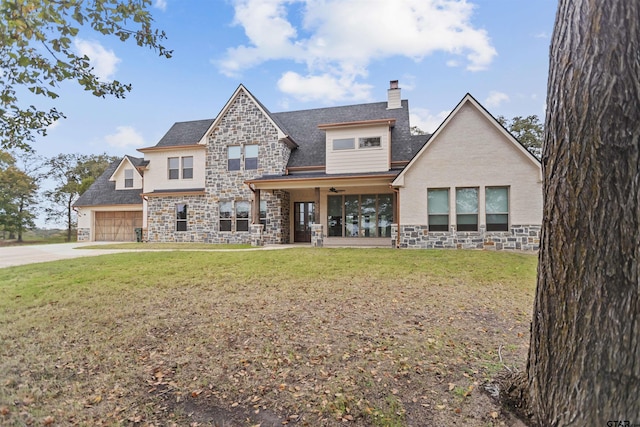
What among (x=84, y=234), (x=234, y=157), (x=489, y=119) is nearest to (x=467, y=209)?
(x=489, y=119)

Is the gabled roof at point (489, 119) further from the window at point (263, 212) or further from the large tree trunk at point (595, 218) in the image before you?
the large tree trunk at point (595, 218)

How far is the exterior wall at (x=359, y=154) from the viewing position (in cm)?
1534

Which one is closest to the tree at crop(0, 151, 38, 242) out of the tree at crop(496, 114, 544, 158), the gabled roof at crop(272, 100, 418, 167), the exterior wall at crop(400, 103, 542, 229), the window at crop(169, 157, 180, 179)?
the window at crop(169, 157, 180, 179)

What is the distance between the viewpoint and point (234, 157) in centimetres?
1788

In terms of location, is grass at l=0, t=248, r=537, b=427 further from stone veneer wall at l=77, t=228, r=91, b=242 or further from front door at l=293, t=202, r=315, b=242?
stone veneer wall at l=77, t=228, r=91, b=242

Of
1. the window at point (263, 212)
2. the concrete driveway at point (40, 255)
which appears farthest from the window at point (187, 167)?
the concrete driveway at point (40, 255)

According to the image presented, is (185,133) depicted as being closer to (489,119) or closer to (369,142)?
(369,142)

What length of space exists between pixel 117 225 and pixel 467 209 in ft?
69.7

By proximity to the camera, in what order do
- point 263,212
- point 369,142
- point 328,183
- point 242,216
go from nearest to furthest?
point 328,183 → point 369,142 → point 263,212 → point 242,216

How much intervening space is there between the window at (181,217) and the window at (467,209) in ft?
48.0

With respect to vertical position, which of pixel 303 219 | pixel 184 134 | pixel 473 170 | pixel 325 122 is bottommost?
pixel 303 219

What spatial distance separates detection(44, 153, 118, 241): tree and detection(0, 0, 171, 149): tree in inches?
1133

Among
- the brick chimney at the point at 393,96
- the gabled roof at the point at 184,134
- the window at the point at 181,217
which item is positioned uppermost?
the brick chimney at the point at 393,96

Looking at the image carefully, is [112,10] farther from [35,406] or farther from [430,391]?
[430,391]
